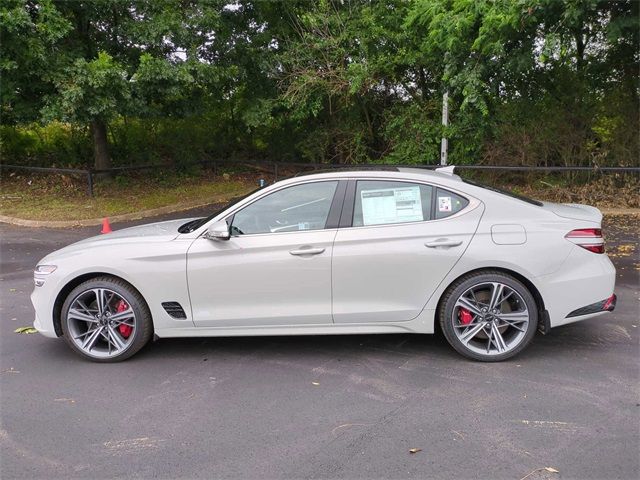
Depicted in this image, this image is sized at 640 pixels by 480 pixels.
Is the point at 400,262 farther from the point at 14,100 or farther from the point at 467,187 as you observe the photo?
the point at 14,100

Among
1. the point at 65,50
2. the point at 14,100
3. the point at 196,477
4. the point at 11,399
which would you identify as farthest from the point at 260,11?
the point at 196,477

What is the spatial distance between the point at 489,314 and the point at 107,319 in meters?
3.01

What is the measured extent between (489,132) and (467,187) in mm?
8644

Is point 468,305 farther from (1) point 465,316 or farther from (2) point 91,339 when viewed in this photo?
(2) point 91,339

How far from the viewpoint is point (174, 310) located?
4.38 meters

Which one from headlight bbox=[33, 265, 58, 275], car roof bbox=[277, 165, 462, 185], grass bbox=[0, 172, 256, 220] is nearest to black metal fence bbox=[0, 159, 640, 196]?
grass bbox=[0, 172, 256, 220]

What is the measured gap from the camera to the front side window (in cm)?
439

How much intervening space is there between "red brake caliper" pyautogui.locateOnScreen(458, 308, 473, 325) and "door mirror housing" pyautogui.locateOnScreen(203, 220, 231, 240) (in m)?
1.89

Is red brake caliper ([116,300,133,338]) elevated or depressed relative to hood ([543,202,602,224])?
depressed

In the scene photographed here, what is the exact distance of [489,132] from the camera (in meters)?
12.4

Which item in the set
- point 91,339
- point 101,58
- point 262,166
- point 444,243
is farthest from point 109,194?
point 444,243

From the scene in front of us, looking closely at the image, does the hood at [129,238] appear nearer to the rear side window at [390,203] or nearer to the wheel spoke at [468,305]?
the rear side window at [390,203]

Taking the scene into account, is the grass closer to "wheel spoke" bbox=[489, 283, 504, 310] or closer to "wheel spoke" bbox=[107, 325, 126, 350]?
"wheel spoke" bbox=[107, 325, 126, 350]

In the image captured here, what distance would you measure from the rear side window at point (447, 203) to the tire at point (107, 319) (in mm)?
2441
